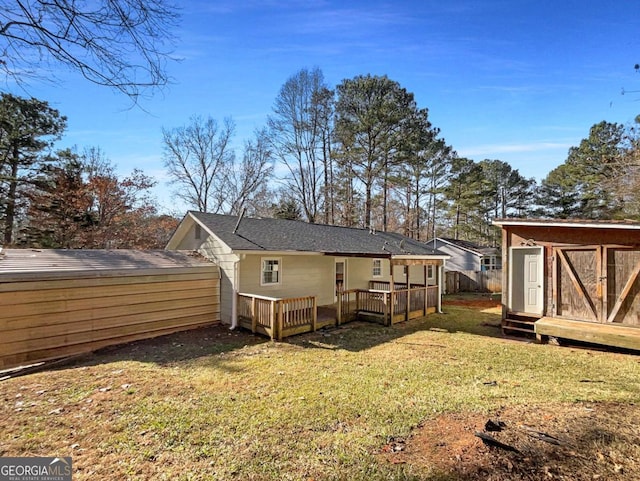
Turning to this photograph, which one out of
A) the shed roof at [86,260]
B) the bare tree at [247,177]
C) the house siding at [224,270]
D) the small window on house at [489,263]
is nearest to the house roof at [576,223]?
the house siding at [224,270]

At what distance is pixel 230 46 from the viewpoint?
575cm

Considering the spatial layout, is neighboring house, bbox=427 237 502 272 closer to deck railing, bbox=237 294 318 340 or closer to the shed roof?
deck railing, bbox=237 294 318 340

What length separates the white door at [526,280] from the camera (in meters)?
9.03

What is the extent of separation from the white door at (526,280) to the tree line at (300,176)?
38.6ft

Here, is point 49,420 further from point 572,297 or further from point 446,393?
point 572,297

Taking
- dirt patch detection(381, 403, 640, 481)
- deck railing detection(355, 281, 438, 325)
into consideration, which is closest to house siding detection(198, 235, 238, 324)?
deck railing detection(355, 281, 438, 325)

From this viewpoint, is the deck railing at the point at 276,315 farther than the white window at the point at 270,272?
No

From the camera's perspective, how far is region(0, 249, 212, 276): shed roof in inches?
288

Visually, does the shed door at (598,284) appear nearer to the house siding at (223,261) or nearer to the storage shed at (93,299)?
the house siding at (223,261)

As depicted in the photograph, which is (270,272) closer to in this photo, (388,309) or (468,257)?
(388,309)

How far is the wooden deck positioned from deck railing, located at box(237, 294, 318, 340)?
615cm

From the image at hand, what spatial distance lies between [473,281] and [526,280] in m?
12.6

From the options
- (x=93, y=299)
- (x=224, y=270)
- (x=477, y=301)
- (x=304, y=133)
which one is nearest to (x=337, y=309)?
(x=224, y=270)

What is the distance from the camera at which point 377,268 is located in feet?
50.7
